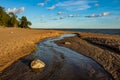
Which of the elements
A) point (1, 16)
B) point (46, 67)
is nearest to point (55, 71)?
point (46, 67)

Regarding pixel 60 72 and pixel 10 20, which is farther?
pixel 10 20

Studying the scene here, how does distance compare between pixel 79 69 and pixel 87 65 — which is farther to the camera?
pixel 87 65

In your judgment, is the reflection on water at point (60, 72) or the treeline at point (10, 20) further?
the treeline at point (10, 20)

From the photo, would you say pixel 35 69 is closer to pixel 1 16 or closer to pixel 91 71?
pixel 91 71

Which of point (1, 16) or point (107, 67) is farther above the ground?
point (1, 16)

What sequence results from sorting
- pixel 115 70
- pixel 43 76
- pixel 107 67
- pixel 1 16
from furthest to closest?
1. pixel 1 16
2. pixel 107 67
3. pixel 115 70
4. pixel 43 76

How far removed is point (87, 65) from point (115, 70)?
9.57ft

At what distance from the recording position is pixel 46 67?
15.3 metres

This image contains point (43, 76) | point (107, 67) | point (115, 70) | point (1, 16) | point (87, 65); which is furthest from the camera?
point (1, 16)

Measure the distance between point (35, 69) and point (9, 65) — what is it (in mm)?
2761

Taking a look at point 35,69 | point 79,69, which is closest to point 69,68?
point 79,69

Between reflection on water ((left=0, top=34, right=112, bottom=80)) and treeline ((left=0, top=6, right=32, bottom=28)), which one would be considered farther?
treeline ((left=0, top=6, right=32, bottom=28))

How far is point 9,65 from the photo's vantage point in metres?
15.5

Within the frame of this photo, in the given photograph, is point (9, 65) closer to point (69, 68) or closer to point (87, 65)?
point (69, 68)
